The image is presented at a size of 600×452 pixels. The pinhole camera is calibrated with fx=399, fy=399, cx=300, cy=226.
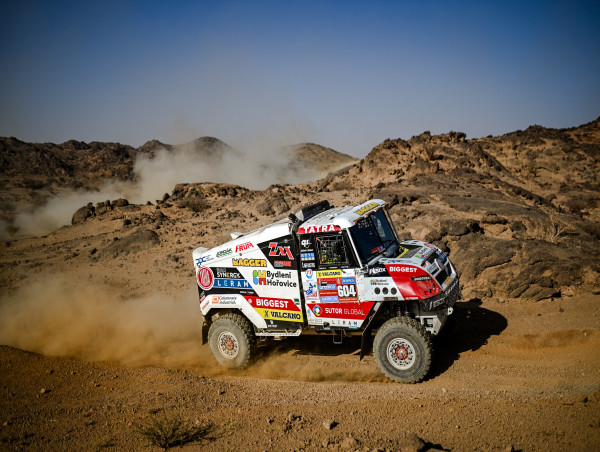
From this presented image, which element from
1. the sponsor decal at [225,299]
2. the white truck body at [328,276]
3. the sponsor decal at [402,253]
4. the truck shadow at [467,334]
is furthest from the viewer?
the sponsor decal at [225,299]

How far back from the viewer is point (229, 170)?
55.7 meters

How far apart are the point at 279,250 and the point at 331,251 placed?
1.00m

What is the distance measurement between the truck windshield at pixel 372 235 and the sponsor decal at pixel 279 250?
1.23 meters

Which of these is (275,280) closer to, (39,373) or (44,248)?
(39,373)

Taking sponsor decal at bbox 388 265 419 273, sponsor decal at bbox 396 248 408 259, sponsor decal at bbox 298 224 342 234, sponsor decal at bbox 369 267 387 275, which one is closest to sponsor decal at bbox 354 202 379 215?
sponsor decal at bbox 298 224 342 234

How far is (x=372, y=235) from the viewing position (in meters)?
7.61

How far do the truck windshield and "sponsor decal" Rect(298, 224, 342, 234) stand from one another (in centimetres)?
30

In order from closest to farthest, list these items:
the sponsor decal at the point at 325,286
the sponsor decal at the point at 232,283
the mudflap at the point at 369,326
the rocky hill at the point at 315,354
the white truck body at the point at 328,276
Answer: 1. the rocky hill at the point at 315,354
2. the white truck body at the point at 328,276
3. the mudflap at the point at 369,326
4. the sponsor decal at the point at 325,286
5. the sponsor decal at the point at 232,283

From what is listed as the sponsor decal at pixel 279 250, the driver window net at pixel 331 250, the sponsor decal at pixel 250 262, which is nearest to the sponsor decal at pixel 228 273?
the sponsor decal at pixel 250 262

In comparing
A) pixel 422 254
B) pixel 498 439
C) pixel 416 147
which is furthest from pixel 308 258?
pixel 416 147

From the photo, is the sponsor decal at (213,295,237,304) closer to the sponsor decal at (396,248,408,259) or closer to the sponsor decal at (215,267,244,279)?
the sponsor decal at (215,267,244,279)

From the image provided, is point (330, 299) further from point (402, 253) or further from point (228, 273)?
point (228, 273)

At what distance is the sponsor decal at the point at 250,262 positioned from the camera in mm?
7641

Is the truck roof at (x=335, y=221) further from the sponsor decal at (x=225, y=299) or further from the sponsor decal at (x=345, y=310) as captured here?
the sponsor decal at (x=225, y=299)
